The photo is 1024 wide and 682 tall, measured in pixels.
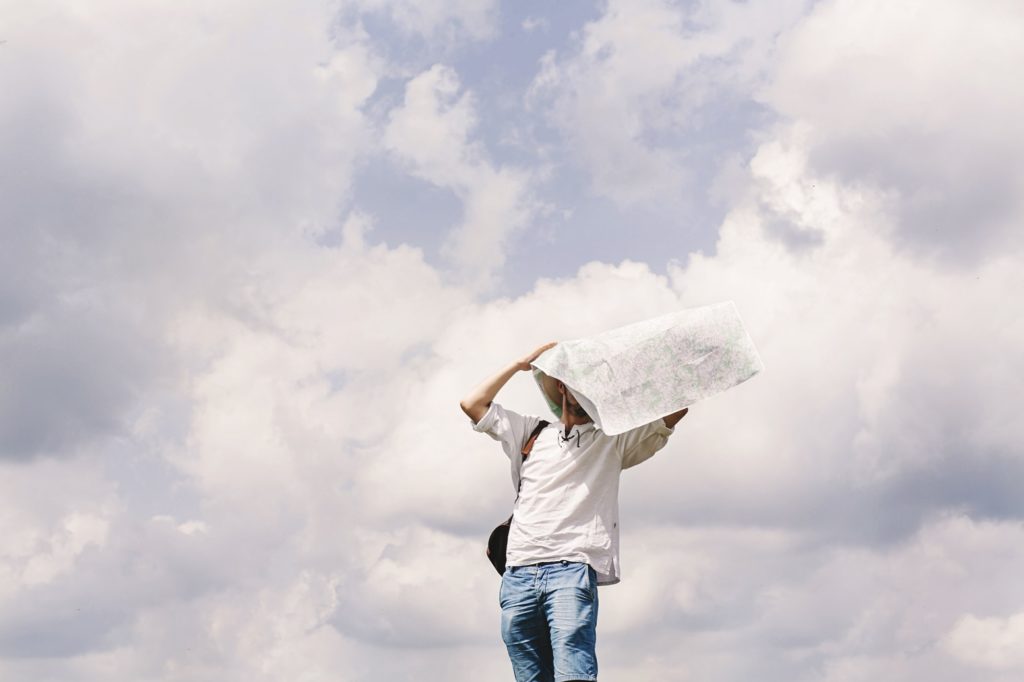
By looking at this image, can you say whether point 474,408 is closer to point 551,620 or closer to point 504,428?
point 504,428

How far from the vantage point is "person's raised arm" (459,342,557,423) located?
27.4ft

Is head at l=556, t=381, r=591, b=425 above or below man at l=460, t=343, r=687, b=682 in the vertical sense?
above

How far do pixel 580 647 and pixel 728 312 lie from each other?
2.87m

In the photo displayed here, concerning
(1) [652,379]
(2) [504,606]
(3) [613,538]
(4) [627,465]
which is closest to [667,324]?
(1) [652,379]

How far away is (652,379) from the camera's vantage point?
8258 mm

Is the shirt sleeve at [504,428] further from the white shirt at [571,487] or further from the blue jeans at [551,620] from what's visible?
the blue jeans at [551,620]

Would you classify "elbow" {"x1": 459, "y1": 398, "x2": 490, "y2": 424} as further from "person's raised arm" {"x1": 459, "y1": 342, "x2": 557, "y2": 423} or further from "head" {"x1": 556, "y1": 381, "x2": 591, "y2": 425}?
"head" {"x1": 556, "y1": 381, "x2": 591, "y2": 425}

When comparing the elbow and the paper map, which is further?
the elbow

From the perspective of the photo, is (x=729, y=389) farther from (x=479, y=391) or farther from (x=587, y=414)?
(x=479, y=391)

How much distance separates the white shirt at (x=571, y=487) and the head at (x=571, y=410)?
0.08 meters

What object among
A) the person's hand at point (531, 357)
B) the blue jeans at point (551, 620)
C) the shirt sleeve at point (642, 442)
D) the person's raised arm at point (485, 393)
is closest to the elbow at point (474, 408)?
the person's raised arm at point (485, 393)

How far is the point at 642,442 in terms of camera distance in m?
8.18

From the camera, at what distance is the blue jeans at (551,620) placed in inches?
297

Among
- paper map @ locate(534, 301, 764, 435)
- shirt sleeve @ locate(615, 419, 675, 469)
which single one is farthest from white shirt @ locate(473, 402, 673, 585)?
paper map @ locate(534, 301, 764, 435)
